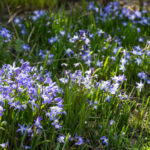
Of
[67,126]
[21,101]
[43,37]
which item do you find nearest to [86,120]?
[67,126]

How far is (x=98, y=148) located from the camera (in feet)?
7.32

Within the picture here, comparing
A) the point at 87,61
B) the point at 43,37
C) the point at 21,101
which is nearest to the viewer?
the point at 21,101

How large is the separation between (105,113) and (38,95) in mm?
Answer: 714

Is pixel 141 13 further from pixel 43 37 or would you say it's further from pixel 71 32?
pixel 43 37

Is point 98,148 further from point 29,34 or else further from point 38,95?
point 29,34

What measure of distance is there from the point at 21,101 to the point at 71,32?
6.92ft

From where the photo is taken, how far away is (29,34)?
386 cm

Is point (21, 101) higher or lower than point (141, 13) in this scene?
lower

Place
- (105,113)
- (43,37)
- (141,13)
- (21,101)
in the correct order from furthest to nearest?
(141,13), (43,37), (105,113), (21,101)

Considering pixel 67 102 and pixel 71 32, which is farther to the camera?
pixel 71 32

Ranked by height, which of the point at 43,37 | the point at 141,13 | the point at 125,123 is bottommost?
the point at 125,123

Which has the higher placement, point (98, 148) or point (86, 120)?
point (86, 120)

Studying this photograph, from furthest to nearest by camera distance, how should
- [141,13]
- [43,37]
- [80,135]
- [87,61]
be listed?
[141,13], [43,37], [87,61], [80,135]

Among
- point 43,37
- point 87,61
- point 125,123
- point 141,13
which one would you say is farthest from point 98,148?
point 141,13
